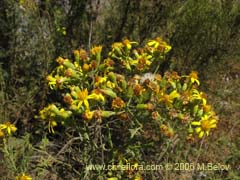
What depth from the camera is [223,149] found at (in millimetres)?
3664

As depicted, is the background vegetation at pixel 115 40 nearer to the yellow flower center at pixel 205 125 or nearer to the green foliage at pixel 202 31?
the green foliage at pixel 202 31

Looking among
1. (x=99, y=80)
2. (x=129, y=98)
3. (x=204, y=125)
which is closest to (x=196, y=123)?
(x=204, y=125)

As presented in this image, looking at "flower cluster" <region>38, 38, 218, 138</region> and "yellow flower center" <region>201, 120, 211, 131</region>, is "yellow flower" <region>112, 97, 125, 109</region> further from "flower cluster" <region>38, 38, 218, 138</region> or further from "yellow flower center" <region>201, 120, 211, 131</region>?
"yellow flower center" <region>201, 120, 211, 131</region>

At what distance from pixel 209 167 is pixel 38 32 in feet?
5.63

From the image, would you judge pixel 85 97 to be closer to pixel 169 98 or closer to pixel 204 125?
pixel 169 98

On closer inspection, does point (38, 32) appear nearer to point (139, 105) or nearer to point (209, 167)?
point (139, 105)

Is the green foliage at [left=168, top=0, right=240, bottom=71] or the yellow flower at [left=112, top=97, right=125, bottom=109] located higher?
the green foliage at [left=168, top=0, right=240, bottom=71]

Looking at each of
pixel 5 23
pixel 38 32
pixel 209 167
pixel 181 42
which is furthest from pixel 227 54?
pixel 5 23

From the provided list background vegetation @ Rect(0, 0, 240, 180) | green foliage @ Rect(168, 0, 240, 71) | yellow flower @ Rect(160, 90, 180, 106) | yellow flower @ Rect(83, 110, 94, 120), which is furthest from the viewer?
green foliage @ Rect(168, 0, 240, 71)

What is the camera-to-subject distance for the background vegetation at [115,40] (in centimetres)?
343

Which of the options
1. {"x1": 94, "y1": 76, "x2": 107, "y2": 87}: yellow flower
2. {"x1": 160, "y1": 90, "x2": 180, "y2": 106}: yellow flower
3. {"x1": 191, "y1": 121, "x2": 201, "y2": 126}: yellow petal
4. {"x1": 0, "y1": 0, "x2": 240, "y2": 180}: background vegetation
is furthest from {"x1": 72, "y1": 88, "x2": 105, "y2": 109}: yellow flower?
{"x1": 0, "y1": 0, "x2": 240, "y2": 180}: background vegetation

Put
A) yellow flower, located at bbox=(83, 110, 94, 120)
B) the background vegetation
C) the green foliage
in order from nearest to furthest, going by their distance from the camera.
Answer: yellow flower, located at bbox=(83, 110, 94, 120) → the background vegetation → the green foliage

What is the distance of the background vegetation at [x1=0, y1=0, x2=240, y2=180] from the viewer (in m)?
3.43

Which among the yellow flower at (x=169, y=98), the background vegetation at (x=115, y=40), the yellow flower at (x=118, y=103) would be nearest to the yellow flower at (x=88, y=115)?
the yellow flower at (x=118, y=103)
